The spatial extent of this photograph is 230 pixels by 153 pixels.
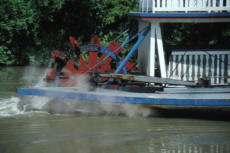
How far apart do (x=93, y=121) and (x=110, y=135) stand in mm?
1059

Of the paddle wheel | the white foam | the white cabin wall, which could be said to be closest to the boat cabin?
the white cabin wall

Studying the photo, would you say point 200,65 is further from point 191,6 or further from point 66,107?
point 66,107

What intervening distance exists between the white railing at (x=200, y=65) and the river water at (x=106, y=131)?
0.72 m

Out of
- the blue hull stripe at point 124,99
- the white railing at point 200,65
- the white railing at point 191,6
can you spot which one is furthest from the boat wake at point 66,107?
the white railing at point 191,6

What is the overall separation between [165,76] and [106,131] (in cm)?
185

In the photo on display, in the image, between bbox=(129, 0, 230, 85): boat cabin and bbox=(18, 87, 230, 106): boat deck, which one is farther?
bbox=(129, 0, 230, 85): boat cabin

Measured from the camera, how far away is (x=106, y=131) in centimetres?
832

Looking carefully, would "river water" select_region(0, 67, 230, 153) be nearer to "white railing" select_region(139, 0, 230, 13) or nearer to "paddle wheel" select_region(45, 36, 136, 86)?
"paddle wheel" select_region(45, 36, 136, 86)

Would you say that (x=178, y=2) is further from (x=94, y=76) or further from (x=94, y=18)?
(x=94, y=18)

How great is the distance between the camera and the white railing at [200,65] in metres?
9.55

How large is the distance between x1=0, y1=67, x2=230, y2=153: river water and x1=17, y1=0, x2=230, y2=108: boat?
1.22 feet

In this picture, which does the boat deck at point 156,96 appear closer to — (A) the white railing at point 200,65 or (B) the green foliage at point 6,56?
(A) the white railing at point 200,65

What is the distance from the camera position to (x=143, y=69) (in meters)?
10.7

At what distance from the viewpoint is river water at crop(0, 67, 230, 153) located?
739cm
